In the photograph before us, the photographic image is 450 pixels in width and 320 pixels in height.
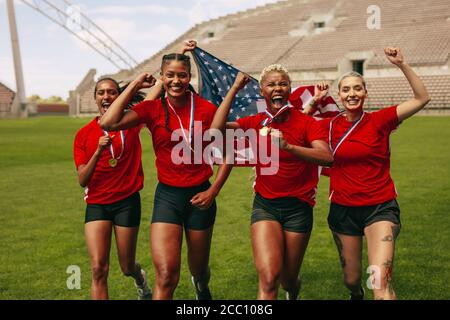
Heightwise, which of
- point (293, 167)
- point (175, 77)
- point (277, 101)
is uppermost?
point (175, 77)

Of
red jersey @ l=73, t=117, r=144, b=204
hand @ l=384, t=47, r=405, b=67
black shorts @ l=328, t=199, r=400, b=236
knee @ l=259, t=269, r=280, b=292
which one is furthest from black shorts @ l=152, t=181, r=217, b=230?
hand @ l=384, t=47, r=405, b=67

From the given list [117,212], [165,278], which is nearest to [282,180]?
[165,278]

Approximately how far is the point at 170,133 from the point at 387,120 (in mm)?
1915

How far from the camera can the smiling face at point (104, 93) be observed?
204 inches

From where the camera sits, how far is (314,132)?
462cm

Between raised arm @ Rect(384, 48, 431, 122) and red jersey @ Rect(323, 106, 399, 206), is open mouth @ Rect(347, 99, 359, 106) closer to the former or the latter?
red jersey @ Rect(323, 106, 399, 206)

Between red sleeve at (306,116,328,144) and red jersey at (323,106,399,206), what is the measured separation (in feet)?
1.06

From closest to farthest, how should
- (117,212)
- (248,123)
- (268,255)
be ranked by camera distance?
(268,255) < (248,123) < (117,212)

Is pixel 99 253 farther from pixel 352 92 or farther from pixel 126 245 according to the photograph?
pixel 352 92

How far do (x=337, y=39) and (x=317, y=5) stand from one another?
34.2 feet

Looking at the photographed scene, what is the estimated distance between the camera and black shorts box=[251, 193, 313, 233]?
4730mm

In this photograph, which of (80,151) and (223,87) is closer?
(80,151)
